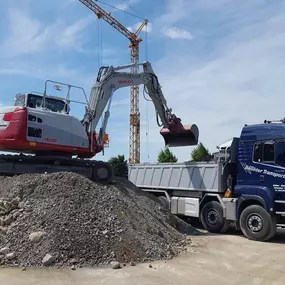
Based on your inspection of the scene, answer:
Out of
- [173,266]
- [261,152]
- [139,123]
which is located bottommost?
[173,266]

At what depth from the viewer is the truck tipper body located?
13.2 metres

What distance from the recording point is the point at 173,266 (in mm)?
9062

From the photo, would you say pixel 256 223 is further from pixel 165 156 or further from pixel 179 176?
pixel 165 156

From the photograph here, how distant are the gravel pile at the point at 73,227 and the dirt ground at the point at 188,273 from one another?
457 millimetres

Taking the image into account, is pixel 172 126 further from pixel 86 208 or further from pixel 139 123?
pixel 139 123

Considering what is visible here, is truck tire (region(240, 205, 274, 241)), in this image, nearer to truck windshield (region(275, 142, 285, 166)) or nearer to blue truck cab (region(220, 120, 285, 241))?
blue truck cab (region(220, 120, 285, 241))

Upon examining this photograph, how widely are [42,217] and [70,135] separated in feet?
14.4

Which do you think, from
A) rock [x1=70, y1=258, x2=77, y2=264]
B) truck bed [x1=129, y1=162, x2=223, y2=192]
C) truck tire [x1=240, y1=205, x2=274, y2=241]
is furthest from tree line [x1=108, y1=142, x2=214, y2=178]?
rock [x1=70, y1=258, x2=77, y2=264]

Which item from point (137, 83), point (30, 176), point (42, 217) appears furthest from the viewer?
point (137, 83)

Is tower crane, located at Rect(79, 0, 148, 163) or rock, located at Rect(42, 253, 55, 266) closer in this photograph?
rock, located at Rect(42, 253, 55, 266)

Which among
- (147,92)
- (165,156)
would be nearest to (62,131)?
(147,92)

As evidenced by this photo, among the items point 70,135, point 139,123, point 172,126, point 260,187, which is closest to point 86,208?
point 70,135

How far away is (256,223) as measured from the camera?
13398 mm

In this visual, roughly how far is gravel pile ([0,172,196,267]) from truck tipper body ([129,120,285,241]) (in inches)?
119
